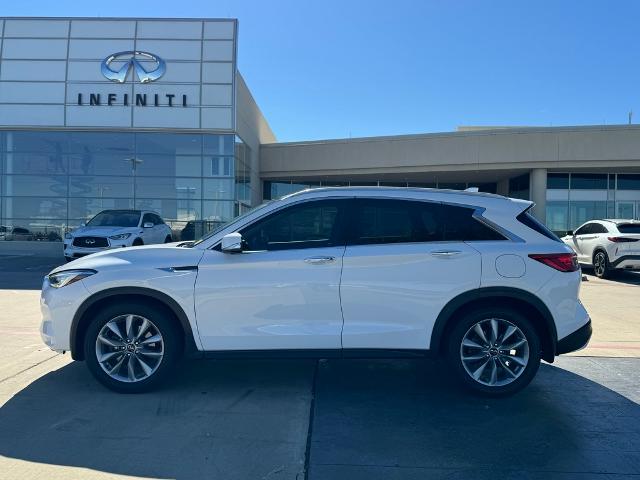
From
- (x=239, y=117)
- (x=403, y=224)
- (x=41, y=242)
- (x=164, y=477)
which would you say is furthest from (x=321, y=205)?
(x=41, y=242)

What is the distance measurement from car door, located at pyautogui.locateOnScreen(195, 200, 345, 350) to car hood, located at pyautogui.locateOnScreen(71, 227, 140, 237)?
10036 millimetres

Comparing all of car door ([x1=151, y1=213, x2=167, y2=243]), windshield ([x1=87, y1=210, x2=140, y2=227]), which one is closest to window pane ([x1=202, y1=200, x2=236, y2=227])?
car door ([x1=151, y1=213, x2=167, y2=243])

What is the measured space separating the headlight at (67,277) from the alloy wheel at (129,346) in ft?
1.48

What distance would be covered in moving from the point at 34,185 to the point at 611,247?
70.5 ft

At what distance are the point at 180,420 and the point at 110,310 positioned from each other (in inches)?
45.7

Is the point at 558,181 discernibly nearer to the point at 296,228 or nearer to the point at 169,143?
the point at 169,143

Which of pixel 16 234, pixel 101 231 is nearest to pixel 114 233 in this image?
pixel 101 231

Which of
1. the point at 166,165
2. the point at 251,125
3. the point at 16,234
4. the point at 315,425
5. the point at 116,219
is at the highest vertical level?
the point at 251,125

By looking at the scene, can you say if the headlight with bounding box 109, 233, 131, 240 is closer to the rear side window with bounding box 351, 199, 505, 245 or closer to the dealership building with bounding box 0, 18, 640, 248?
the dealership building with bounding box 0, 18, 640, 248

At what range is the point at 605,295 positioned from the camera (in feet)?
36.5

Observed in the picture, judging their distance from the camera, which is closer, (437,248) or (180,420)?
(180,420)

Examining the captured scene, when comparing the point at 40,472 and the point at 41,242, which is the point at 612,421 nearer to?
the point at 40,472

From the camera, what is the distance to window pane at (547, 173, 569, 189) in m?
24.1

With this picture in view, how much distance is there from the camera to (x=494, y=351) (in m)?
4.62
